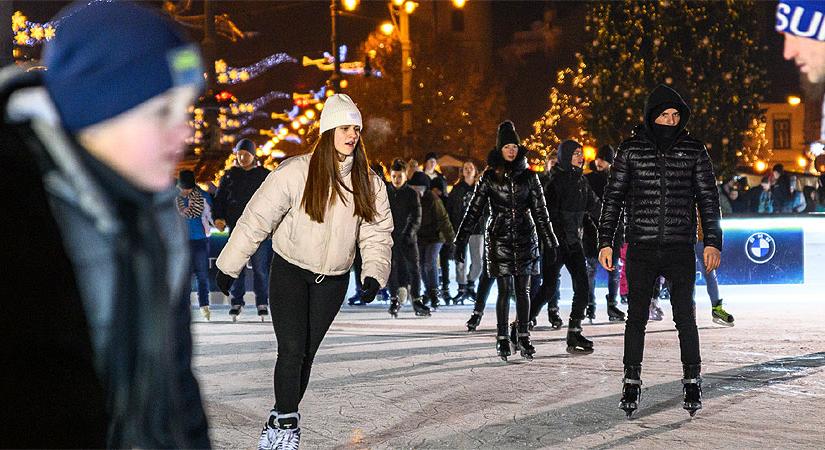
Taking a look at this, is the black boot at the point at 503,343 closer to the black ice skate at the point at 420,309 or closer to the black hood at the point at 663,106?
the black hood at the point at 663,106

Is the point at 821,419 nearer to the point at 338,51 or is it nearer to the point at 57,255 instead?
the point at 57,255

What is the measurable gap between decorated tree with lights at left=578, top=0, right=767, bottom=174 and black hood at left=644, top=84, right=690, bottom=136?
1106 inches

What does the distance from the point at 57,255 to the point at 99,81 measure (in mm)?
249

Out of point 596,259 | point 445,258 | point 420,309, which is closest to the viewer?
→ point 596,259

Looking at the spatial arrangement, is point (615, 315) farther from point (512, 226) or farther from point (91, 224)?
point (91, 224)

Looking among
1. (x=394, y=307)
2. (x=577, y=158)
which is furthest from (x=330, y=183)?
(x=394, y=307)

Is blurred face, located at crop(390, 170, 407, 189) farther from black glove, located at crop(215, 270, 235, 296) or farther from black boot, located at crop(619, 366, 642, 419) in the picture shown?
black glove, located at crop(215, 270, 235, 296)

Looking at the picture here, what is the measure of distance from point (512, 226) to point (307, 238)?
427 centimetres

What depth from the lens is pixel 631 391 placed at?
716cm

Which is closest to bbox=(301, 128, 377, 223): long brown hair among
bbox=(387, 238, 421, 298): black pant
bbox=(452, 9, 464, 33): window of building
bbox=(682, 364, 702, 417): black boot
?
bbox=(682, 364, 702, 417): black boot

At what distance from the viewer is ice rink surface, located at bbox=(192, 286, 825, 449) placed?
21.7 feet

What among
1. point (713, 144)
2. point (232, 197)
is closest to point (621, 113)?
point (713, 144)

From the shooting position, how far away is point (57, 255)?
5.68ft

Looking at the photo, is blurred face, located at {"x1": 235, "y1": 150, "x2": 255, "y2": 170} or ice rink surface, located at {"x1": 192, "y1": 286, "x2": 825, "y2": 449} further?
blurred face, located at {"x1": 235, "y1": 150, "x2": 255, "y2": 170}
